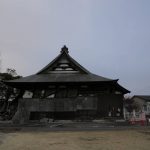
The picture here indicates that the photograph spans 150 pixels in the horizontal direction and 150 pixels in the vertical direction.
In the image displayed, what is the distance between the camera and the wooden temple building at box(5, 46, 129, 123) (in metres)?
24.8

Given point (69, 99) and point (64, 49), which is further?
point (64, 49)

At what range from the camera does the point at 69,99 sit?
25.1 metres

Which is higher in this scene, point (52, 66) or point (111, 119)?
point (52, 66)

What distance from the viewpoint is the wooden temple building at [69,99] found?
2484 centimetres

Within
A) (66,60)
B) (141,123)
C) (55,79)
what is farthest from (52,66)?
(141,123)

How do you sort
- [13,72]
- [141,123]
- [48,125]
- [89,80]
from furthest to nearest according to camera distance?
[13,72], [89,80], [141,123], [48,125]

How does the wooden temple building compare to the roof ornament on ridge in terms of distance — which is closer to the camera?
the wooden temple building

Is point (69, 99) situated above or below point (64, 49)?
below

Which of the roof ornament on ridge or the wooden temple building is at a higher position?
the roof ornament on ridge

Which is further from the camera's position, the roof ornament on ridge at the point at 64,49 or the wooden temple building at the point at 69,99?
the roof ornament on ridge at the point at 64,49

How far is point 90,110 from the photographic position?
24.8 m

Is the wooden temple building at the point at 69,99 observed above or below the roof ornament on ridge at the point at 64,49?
below

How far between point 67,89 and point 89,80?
7.08 feet

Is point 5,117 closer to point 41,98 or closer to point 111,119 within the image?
point 41,98
